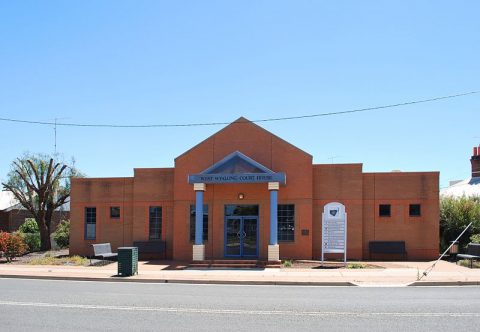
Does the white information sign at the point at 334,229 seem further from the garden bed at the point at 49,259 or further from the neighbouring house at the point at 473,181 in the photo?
the neighbouring house at the point at 473,181

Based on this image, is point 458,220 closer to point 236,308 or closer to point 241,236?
point 241,236

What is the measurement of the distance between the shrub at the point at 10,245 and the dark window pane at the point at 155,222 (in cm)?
675

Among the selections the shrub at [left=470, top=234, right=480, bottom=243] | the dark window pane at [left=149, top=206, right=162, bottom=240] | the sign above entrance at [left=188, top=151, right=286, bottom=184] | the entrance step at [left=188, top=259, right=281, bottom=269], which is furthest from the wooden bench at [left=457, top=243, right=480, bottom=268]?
the dark window pane at [left=149, top=206, right=162, bottom=240]

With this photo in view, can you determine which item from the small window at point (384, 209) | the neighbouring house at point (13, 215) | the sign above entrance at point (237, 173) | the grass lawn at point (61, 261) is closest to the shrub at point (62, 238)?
the grass lawn at point (61, 261)

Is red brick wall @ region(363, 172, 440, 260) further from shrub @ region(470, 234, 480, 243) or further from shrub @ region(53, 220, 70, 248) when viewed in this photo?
shrub @ region(53, 220, 70, 248)

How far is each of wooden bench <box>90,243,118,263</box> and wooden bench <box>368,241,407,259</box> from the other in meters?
12.7

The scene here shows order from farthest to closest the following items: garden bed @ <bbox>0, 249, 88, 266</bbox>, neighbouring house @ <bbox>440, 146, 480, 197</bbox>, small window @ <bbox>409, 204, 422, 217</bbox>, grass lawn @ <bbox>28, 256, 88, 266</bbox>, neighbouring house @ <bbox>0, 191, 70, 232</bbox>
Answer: neighbouring house @ <bbox>0, 191, 70, 232</bbox> < neighbouring house @ <bbox>440, 146, 480, 197</bbox> < small window @ <bbox>409, 204, 422, 217</bbox> < garden bed @ <bbox>0, 249, 88, 266</bbox> < grass lawn @ <bbox>28, 256, 88, 266</bbox>

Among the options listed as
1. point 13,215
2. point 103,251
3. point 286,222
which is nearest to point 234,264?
point 286,222

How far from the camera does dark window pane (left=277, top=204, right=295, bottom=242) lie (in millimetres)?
26453

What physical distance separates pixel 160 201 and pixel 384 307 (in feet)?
60.8

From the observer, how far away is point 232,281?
59.1ft

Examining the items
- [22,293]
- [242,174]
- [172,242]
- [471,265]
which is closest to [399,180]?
[471,265]

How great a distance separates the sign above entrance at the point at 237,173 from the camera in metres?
25.1

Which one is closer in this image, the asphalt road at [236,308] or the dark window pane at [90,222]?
the asphalt road at [236,308]
